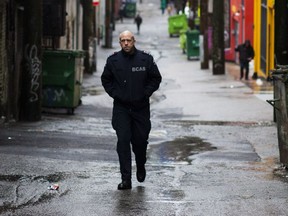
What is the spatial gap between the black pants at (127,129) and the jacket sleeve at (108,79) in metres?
0.19

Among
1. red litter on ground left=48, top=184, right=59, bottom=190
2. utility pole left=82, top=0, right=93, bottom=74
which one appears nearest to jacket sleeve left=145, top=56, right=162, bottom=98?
red litter on ground left=48, top=184, right=59, bottom=190

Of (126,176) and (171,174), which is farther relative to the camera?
(171,174)

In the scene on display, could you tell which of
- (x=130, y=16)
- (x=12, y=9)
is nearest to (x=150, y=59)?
(x=12, y=9)

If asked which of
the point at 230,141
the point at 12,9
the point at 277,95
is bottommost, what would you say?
the point at 230,141

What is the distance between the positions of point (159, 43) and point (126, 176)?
5276cm

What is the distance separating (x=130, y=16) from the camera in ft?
286

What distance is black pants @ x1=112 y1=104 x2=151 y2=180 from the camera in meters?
10.8

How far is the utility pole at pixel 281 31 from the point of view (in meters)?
19.4

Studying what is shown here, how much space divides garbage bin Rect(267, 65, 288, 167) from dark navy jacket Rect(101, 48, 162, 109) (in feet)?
7.54

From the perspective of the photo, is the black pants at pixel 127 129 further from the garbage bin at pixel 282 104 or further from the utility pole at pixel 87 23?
the utility pole at pixel 87 23

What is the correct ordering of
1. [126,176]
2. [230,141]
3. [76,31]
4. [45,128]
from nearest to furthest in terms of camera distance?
[126,176] → [230,141] → [45,128] → [76,31]

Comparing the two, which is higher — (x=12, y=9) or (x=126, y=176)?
(x=12, y=9)

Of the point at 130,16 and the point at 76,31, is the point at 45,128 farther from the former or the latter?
the point at 130,16

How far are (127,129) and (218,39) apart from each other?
90.1 ft
